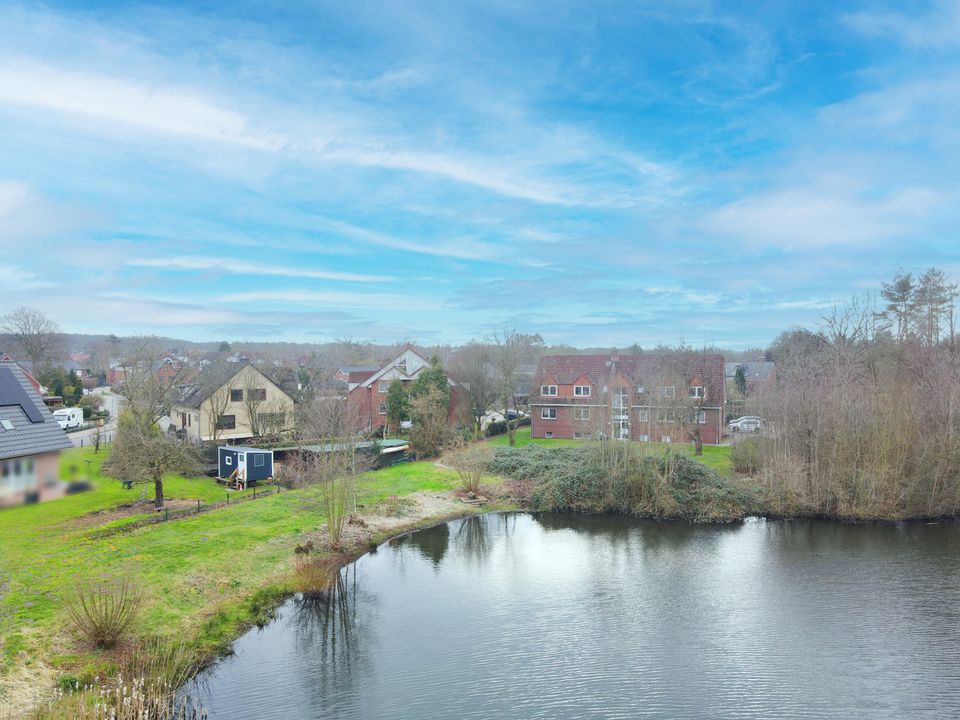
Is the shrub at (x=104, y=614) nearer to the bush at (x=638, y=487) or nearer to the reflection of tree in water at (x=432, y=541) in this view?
the reflection of tree in water at (x=432, y=541)

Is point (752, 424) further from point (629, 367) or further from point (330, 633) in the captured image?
point (330, 633)

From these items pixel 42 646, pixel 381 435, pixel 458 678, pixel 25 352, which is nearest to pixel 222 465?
pixel 381 435

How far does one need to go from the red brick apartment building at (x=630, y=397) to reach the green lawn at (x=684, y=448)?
0.58 metres

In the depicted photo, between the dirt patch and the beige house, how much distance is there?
Answer: 13968 mm

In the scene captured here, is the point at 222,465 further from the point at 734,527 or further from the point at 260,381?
the point at 734,527

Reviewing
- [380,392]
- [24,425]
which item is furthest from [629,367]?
[24,425]

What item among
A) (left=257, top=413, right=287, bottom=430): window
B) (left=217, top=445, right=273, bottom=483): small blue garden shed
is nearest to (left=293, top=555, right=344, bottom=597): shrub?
(left=217, top=445, right=273, bottom=483): small blue garden shed

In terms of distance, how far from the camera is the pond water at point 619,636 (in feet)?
40.4

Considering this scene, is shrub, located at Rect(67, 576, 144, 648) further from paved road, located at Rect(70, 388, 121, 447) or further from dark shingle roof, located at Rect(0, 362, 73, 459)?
paved road, located at Rect(70, 388, 121, 447)

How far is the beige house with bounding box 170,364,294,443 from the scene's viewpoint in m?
39.5

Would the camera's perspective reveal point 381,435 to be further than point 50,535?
Yes

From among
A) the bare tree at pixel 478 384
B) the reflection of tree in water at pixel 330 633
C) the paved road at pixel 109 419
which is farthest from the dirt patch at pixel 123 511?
the bare tree at pixel 478 384

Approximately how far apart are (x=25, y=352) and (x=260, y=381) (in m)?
31.8

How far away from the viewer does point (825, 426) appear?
86.3 feet
